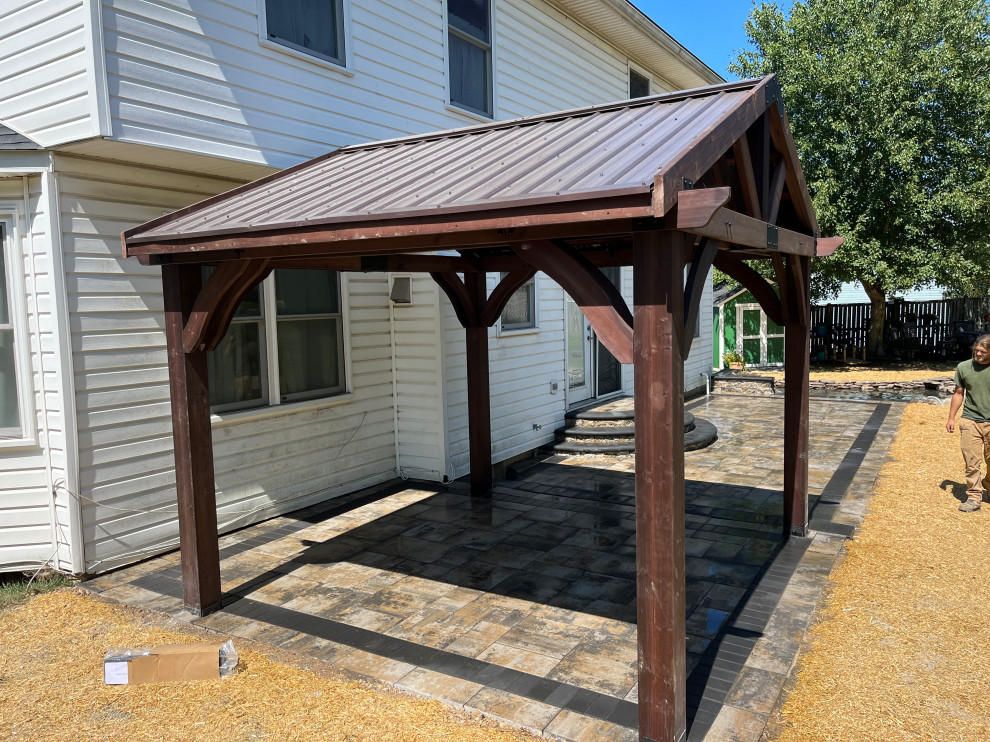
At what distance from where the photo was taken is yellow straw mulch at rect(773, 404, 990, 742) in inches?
137

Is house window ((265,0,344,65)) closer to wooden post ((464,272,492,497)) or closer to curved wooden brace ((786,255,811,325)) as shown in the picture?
wooden post ((464,272,492,497))

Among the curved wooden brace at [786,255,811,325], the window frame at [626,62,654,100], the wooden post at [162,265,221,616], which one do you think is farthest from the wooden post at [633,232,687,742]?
the window frame at [626,62,654,100]

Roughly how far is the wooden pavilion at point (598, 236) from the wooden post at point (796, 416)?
2 centimetres

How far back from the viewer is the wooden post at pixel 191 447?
4785 mm

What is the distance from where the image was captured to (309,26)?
6.71 metres

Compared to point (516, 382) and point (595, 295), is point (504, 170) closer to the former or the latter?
point (595, 295)

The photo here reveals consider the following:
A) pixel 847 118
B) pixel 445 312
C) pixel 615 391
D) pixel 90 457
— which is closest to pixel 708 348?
pixel 615 391

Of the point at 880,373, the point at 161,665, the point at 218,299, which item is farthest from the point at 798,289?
the point at 880,373

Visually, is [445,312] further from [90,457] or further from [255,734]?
[255,734]

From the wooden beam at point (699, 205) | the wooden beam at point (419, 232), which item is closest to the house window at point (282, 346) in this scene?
the wooden beam at point (419, 232)

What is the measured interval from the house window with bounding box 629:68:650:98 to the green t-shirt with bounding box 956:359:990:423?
7921mm

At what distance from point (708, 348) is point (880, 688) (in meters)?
12.8

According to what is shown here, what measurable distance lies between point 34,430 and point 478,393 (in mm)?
3913

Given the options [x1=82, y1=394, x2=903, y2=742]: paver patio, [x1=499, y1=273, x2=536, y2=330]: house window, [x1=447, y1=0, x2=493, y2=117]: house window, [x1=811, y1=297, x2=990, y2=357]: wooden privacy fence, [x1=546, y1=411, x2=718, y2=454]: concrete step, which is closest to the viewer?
[x1=82, y1=394, x2=903, y2=742]: paver patio
